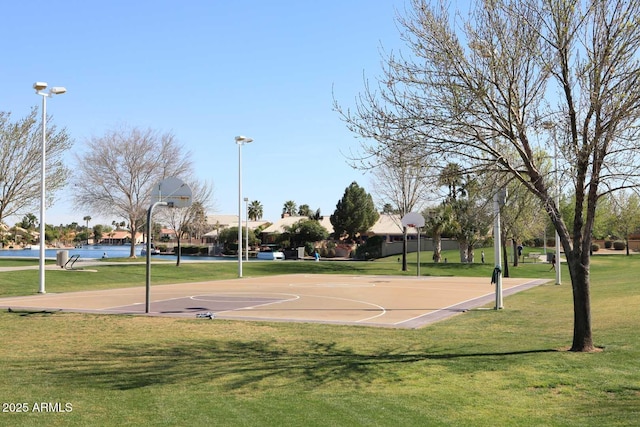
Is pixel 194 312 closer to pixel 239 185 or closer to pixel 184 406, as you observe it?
pixel 184 406

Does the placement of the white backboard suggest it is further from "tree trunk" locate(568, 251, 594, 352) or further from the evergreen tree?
the evergreen tree

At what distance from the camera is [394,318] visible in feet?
53.2

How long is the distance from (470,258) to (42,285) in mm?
37705

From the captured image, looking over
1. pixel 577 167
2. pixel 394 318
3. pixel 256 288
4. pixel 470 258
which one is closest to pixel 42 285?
pixel 256 288

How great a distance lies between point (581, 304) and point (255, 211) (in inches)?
4883

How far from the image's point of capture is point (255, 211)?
436ft

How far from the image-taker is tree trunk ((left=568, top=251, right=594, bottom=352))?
33.9ft

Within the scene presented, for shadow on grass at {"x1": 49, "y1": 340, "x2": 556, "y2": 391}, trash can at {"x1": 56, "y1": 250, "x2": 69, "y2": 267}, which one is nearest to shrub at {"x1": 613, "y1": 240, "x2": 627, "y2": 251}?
trash can at {"x1": 56, "y1": 250, "x2": 69, "y2": 267}

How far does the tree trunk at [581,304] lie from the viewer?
10.3 meters

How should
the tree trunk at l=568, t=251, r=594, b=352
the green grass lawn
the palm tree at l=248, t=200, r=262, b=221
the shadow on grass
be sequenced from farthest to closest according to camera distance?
the palm tree at l=248, t=200, r=262, b=221
the tree trunk at l=568, t=251, r=594, b=352
the shadow on grass
the green grass lawn

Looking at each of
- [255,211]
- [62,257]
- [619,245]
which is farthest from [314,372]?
[255,211]

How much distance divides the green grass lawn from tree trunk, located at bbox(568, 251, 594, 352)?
0.97 feet

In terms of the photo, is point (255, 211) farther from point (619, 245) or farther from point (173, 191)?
point (173, 191)

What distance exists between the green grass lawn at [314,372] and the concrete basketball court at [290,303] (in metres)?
1.62
